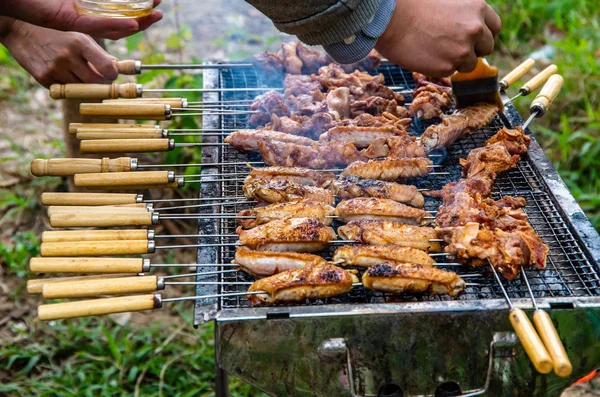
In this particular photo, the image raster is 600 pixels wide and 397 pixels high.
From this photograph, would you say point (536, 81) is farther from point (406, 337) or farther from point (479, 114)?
point (406, 337)

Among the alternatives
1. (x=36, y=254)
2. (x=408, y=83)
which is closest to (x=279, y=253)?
(x=408, y=83)

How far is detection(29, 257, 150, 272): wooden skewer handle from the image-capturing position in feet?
9.70

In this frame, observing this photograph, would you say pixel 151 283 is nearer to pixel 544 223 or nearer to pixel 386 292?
pixel 386 292

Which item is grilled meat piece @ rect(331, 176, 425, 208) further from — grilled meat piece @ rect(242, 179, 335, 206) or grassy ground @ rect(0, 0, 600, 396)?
grassy ground @ rect(0, 0, 600, 396)

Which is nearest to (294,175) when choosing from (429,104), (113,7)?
(429,104)

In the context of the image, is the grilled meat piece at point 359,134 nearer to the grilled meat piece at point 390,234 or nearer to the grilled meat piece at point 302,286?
the grilled meat piece at point 390,234

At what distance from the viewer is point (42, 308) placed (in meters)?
2.78

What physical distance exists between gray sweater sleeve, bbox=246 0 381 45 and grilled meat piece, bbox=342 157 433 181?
2.83ft

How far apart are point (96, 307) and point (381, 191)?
1.61m

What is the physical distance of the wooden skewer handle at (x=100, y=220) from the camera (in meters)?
3.25

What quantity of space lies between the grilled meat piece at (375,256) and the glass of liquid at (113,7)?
179cm

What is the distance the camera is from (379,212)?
338cm

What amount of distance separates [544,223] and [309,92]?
1.98 meters

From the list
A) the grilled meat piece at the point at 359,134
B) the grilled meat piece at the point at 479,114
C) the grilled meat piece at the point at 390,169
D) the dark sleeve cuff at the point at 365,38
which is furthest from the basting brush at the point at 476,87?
the dark sleeve cuff at the point at 365,38
